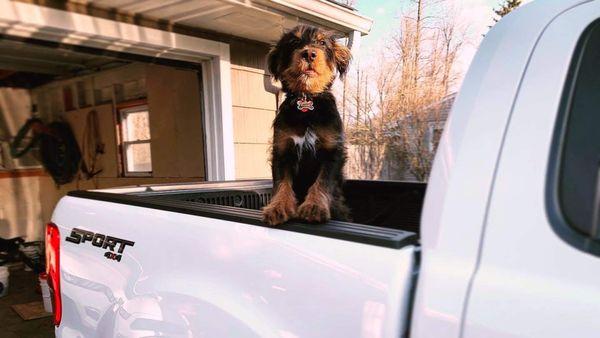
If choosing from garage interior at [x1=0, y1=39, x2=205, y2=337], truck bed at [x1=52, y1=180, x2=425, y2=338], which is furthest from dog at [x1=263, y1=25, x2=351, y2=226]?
garage interior at [x1=0, y1=39, x2=205, y2=337]

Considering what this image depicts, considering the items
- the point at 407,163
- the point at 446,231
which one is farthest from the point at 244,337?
the point at 407,163

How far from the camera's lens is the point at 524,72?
103cm

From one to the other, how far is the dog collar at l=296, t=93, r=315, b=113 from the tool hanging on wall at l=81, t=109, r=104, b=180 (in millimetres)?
7241

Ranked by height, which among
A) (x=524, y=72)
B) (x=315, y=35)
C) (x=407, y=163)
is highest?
(x=315, y=35)

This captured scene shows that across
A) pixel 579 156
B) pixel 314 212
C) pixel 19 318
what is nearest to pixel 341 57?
pixel 314 212

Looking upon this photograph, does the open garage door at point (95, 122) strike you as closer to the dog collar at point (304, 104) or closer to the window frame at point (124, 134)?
the window frame at point (124, 134)

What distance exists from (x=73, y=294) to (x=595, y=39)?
205cm

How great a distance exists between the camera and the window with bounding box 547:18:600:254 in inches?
35.0

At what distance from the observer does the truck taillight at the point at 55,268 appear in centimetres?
193

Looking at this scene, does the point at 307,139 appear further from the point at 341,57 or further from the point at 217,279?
the point at 217,279

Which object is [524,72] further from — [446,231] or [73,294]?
Result: [73,294]

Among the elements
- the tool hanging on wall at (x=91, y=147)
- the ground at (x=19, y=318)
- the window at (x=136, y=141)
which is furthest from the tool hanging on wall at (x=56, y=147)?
the ground at (x=19, y=318)

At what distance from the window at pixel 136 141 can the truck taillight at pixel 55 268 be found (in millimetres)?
5607

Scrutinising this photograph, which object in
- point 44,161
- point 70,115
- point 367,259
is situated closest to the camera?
point 367,259
